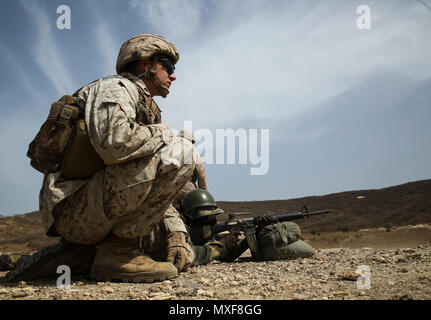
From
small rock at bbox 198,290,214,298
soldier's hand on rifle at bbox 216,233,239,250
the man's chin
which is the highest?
the man's chin

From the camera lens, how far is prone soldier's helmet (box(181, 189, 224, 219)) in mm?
5289

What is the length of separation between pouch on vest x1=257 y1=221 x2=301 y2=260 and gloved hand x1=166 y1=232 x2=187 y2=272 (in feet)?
5.55

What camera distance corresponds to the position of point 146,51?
3.48 metres

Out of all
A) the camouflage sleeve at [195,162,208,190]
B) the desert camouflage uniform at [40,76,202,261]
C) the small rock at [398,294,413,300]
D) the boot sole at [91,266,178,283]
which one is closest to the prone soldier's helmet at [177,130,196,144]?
the desert camouflage uniform at [40,76,202,261]

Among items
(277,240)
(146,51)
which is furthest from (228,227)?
(146,51)

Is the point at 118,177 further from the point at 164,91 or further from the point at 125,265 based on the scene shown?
the point at 164,91

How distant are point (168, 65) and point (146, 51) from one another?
0.93ft

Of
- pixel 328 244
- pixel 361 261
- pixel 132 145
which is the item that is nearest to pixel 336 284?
pixel 361 261

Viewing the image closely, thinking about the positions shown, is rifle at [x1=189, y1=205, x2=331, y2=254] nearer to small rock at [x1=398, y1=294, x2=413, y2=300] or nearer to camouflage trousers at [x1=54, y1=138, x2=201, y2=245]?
camouflage trousers at [x1=54, y1=138, x2=201, y2=245]

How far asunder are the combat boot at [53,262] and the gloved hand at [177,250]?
0.79m

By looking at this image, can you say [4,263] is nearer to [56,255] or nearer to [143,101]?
[56,255]

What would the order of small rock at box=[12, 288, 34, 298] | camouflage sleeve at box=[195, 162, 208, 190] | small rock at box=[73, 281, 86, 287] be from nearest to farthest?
small rock at box=[12, 288, 34, 298] < small rock at box=[73, 281, 86, 287] < camouflage sleeve at box=[195, 162, 208, 190]

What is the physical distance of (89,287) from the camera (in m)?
2.59

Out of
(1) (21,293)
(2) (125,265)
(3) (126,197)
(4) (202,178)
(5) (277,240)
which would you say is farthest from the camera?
(4) (202,178)
